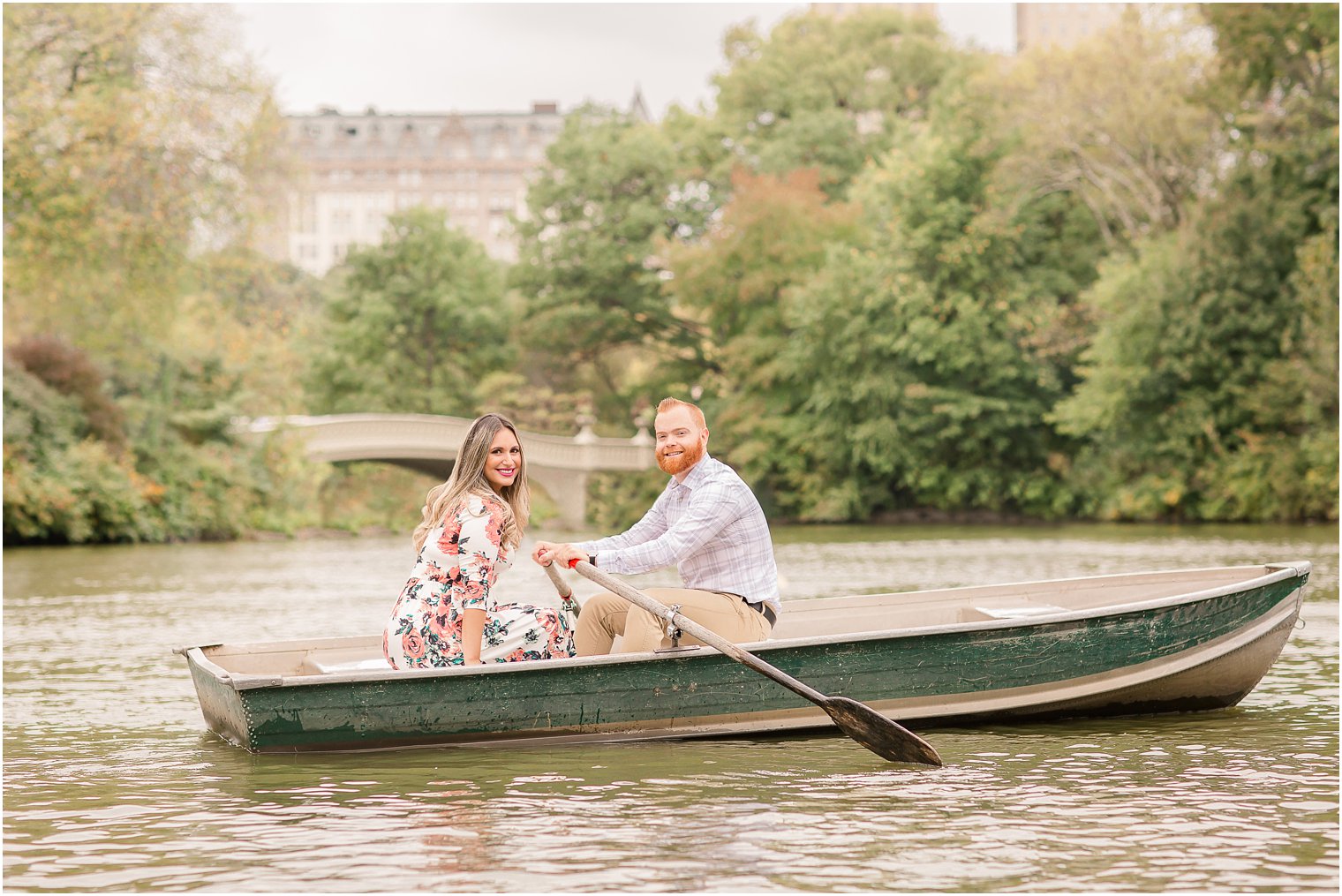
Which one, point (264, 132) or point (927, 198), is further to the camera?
point (927, 198)

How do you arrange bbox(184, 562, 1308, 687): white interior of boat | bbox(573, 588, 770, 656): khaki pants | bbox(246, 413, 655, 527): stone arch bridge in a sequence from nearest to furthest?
bbox(573, 588, 770, 656): khaki pants, bbox(184, 562, 1308, 687): white interior of boat, bbox(246, 413, 655, 527): stone arch bridge

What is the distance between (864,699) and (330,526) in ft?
95.2

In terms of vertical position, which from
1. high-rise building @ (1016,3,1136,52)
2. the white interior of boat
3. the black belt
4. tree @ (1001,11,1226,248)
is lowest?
the white interior of boat

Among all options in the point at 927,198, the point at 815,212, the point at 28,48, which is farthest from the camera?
the point at 815,212

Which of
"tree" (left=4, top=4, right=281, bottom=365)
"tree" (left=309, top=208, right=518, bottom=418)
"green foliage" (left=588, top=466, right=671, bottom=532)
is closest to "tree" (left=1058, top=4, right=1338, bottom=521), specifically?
"green foliage" (left=588, top=466, right=671, bottom=532)

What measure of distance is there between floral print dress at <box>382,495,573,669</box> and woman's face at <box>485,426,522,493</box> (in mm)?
101

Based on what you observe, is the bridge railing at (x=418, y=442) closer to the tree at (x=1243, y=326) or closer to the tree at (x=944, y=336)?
the tree at (x=944, y=336)

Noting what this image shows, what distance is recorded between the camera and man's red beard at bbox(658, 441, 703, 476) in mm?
7676

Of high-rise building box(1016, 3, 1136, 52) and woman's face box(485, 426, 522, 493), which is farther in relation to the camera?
high-rise building box(1016, 3, 1136, 52)

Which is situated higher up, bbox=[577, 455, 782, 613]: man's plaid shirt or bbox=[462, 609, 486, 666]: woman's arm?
bbox=[577, 455, 782, 613]: man's plaid shirt

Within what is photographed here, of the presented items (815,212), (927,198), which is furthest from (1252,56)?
(815,212)

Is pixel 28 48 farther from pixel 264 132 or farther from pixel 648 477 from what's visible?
pixel 648 477

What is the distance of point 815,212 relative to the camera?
4241cm

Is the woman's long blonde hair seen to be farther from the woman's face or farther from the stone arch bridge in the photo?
the stone arch bridge
